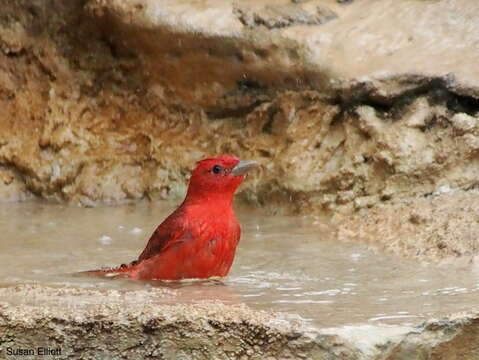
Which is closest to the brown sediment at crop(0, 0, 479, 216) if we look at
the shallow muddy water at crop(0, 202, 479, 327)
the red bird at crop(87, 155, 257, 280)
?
the shallow muddy water at crop(0, 202, 479, 327)

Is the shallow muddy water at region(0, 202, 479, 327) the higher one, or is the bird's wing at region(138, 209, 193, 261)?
the bird's wing at region(138, 209, 193, 261)

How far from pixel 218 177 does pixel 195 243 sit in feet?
1.57

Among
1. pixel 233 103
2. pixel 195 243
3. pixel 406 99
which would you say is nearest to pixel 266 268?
pixel 195 243

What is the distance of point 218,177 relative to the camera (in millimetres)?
6133

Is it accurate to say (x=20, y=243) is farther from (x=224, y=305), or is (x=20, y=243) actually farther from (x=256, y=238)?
(x=224, y=305)

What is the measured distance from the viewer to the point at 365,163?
7.57 metres

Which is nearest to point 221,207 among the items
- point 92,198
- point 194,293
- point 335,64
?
point 194,293

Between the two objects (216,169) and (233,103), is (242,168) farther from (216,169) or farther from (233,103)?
(233,103)

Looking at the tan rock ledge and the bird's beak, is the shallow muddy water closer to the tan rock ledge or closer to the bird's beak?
the tan rock ledge

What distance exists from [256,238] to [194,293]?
2055mm

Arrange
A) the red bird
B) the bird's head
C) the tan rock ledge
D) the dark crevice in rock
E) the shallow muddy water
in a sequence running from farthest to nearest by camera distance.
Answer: the dark crevice in rock < the bird's head < the red bird < the shallow muddy water < the tan rock ledge

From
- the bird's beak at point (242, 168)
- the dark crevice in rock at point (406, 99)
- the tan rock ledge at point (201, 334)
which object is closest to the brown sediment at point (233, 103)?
the dark crevice in rock at point (406, 99)

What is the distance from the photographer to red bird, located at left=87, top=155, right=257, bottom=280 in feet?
19.0

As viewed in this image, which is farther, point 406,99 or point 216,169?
point 406,99
